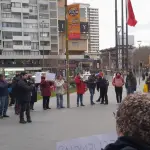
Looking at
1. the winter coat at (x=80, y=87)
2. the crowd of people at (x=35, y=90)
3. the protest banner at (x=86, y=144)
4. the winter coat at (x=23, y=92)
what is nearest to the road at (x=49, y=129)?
the crowd of people at (x=35, y=90)

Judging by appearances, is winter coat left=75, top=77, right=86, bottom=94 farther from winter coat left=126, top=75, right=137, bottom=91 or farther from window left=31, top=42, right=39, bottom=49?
window left=31, top=42, right=39, bottom=49

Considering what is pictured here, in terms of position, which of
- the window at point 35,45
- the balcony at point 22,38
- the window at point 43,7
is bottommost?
the window at point 35,45

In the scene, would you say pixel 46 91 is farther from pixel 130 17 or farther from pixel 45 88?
pixel 130 17

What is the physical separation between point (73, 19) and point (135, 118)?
14.5m

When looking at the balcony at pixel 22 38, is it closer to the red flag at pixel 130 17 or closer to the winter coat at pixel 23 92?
the red flag at pixel 130 17

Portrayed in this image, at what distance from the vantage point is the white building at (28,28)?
94625 mm

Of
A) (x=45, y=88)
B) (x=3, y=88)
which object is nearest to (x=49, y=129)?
(x=3, y=88)

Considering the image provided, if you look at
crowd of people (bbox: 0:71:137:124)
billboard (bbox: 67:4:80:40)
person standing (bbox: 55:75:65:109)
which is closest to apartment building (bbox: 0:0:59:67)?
crowd of people (bbox: 0:71:137:124)

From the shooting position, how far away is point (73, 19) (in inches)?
638

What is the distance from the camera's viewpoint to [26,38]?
316ft

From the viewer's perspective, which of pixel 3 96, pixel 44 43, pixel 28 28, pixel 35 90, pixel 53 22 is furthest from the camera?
pixel 44 43

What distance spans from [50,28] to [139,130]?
322ft

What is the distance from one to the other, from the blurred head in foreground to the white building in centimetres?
9263

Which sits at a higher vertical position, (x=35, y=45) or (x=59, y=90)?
(x=35, y=45)
